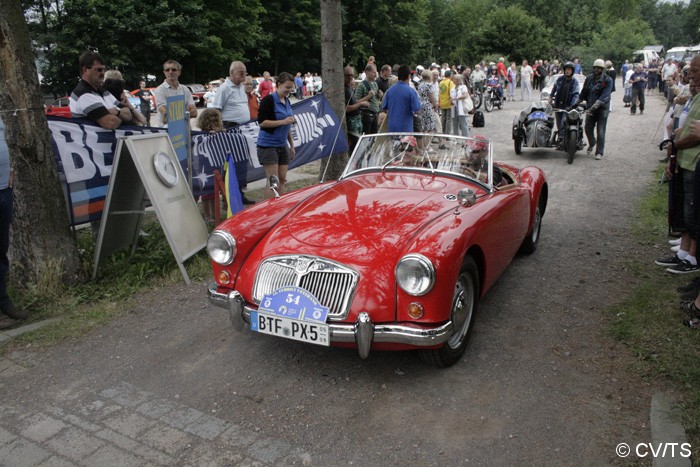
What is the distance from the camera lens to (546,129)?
11711mm

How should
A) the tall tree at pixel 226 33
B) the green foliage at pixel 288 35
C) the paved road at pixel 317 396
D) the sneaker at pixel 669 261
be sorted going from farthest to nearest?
the green foliage at pixel 288 35 < the tall tree at pixel 226 33 < the sneaker at pixel 669 261 < the paved road at pixel 317 396

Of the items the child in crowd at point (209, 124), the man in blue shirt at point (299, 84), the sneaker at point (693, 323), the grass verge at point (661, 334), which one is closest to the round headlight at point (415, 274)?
the grass verge at point (661, 334)

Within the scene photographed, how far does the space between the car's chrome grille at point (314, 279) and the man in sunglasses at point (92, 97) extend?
3155 mm

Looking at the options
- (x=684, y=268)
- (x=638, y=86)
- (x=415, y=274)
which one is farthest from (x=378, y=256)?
(x=638, y=86)

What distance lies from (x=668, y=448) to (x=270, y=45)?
51.9 metres

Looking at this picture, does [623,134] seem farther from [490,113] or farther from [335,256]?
[335,256]

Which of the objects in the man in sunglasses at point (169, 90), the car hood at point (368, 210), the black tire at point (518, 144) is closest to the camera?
the car hood at point (368, 210)

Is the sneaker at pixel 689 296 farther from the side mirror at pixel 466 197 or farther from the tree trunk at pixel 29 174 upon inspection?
the tree trunk at pixel 29 174

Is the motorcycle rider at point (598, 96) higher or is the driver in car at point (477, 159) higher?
the motorcycle rider at point (598, 96)

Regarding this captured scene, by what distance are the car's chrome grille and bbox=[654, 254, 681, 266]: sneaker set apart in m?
3.62

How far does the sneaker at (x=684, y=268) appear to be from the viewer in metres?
5.33

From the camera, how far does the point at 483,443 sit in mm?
3033

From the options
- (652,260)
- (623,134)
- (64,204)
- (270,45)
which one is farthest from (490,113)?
(270,45)

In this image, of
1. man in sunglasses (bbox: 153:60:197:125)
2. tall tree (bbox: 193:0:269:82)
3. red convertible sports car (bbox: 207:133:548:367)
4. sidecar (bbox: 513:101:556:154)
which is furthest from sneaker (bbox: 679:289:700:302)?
tall tree (bbox: 193:0:269:82)
